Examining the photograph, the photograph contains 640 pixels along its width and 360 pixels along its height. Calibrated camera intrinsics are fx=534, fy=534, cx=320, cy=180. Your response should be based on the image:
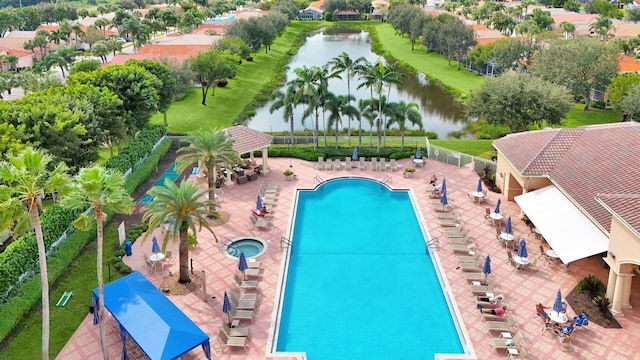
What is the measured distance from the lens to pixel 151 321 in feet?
68.6

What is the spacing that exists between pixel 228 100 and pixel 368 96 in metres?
17.5

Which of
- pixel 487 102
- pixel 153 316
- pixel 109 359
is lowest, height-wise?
pixel 109 359

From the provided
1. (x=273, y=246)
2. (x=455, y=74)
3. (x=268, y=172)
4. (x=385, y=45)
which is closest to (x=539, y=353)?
(x=273, y=246)

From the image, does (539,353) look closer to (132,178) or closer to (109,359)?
(109,359)

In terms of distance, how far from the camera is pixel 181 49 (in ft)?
265

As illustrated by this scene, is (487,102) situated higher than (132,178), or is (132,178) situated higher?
(487,102)

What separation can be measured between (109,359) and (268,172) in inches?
863

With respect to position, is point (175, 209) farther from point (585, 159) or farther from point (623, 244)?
point (585, 159)

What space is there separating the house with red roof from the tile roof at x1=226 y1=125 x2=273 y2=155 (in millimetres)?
17088

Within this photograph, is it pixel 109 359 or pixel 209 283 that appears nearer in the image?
pixel 109 359

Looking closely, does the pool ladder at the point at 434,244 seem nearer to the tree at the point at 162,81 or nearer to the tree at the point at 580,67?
the tree at the point at 162,81

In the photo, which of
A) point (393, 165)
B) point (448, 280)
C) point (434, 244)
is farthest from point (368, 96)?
point (448, 280)

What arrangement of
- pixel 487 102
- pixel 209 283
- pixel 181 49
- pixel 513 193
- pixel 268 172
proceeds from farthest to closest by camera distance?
pixel 181 49 → pixel 487 102 → pixel 268 172 → pixel 513 193 → pixel 209 283

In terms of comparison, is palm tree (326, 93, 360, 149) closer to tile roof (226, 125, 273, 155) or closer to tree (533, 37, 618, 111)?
tile roof (226, 125, 273, 155)
